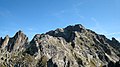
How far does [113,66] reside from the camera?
7830 inches

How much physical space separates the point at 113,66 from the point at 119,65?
12.1 m

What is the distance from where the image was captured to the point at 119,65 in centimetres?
18725
